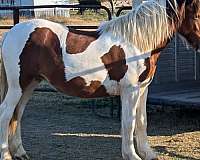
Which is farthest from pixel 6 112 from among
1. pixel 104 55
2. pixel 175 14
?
pixel 175 14

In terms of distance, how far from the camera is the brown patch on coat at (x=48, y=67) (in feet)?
15.9

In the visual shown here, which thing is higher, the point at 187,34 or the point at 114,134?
the point at 187,34

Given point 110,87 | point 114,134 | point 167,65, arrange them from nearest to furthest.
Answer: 1. point 110,87
2. point 114,134
3. point 167,65

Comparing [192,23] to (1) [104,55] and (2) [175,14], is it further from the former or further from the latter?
(1) [104,55]

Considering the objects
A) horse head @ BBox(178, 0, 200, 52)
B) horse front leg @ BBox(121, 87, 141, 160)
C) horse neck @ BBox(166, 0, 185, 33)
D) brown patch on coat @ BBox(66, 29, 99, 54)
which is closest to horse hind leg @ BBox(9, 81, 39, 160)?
brown patch on coat @ BBox(66, 29, 99, 54)

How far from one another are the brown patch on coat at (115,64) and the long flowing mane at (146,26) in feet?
0.53

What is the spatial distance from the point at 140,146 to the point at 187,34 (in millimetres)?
1169

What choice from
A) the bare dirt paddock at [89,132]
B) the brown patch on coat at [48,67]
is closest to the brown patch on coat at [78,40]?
the brown patch on coat at [48,67]

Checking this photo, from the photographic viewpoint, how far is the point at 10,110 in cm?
495

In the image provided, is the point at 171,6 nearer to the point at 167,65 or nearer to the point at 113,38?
the point at 113,38

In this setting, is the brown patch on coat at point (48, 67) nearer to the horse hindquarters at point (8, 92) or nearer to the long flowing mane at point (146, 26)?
the horse hindquarters at point (8, 92)

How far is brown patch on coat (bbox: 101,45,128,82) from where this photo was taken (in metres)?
4.78

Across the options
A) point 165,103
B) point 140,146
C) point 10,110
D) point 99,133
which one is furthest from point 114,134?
point 10,110

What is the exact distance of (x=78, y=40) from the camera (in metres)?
4.92
